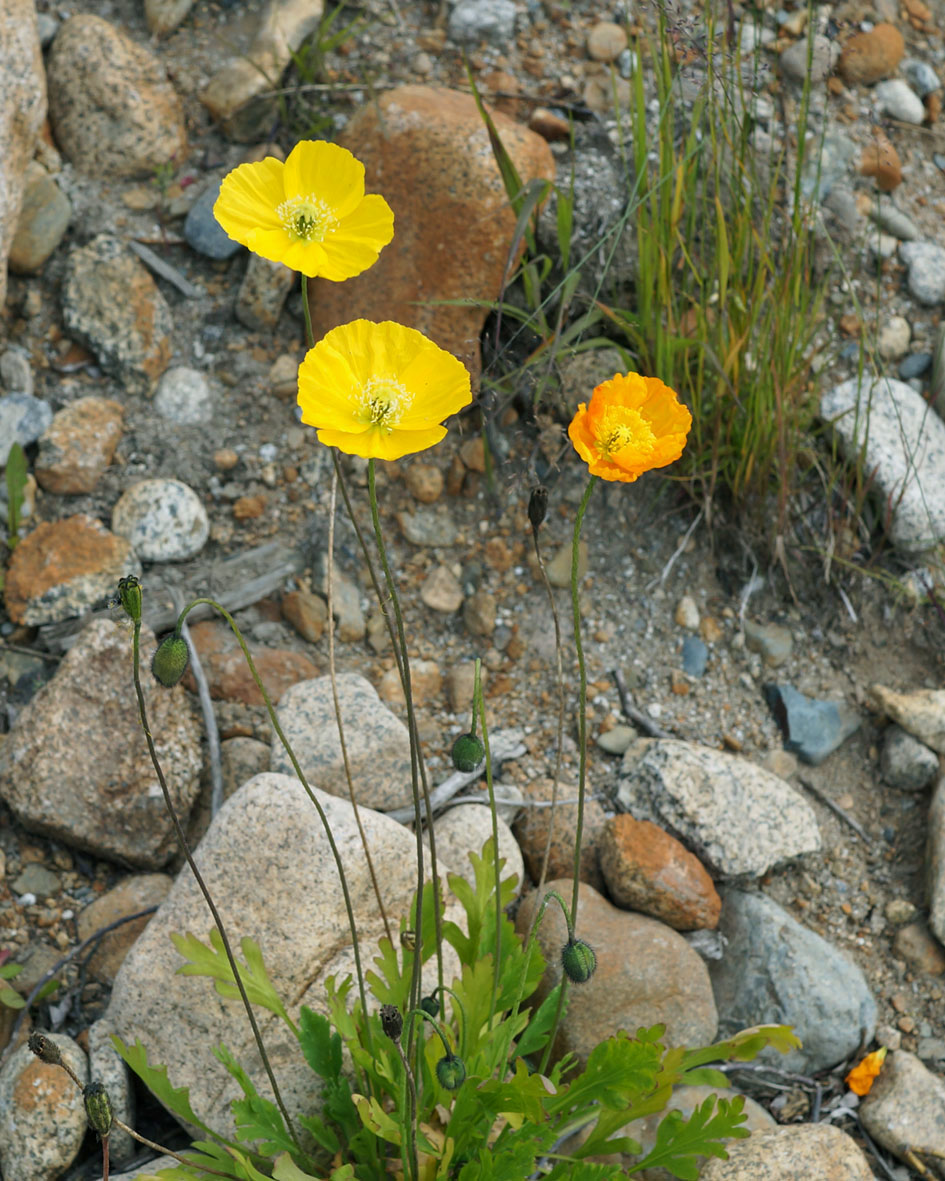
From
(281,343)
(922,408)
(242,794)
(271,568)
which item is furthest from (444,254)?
(242,794)

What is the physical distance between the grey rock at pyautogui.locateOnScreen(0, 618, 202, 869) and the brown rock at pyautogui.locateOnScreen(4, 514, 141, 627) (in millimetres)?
268

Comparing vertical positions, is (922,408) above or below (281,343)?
above

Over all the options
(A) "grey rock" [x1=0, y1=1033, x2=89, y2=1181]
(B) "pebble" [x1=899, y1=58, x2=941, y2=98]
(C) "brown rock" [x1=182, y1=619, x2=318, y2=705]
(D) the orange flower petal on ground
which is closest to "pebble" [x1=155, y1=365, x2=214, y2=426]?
(C) "brown rock" [x1=182, y1=619, x2=318, y2=705]

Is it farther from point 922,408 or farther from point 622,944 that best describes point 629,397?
point 922,408

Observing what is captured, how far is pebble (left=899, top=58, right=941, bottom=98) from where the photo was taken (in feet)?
14.6

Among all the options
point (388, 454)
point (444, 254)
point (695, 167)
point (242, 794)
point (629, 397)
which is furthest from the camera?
point (444, 254)

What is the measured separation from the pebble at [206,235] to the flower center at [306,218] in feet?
6.97

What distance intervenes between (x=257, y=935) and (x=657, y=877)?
1.00 metres

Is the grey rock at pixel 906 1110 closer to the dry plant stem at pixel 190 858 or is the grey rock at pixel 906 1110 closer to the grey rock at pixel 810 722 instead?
the grey rock at pixel 810 722

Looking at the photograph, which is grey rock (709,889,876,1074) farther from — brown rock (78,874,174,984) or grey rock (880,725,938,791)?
brown rock (78,874,174,984)

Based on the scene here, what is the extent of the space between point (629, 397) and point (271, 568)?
188cm

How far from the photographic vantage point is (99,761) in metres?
2.91

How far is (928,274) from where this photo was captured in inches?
159

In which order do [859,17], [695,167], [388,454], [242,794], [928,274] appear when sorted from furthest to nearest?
1. [859,17]
2. [928,274]
3. [695,167]
4. [242,794]
5. [388,454]
